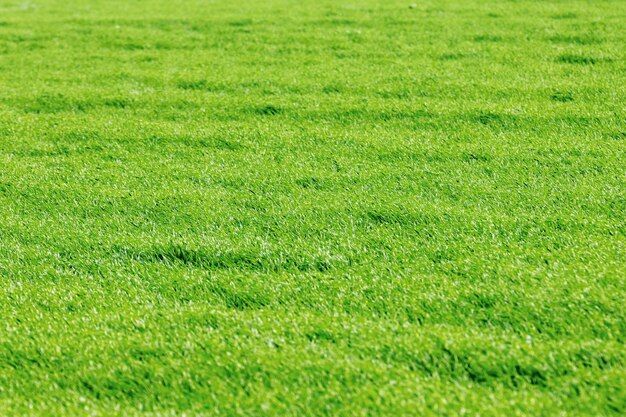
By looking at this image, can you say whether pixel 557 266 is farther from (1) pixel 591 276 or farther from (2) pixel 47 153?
(2) pixel 47 153

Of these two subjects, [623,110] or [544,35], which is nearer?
[623,110]

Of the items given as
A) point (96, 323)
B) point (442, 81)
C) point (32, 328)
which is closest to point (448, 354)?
point (96, 323)

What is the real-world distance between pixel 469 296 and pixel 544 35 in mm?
5548

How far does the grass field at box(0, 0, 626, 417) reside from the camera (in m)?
3.02

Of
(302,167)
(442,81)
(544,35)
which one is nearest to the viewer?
(302,167)

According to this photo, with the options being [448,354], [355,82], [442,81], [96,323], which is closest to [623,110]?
[442,81]

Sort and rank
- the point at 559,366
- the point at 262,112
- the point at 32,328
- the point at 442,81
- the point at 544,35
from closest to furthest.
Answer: the point at 559,366 → the point at 32,328 → the point at 262,112 → the point at 442,81 → the point at 544,35

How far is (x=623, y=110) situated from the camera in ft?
18.7

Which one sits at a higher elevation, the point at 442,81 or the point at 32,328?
the point at 442,81

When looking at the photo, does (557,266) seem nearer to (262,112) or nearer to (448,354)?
(448,354)

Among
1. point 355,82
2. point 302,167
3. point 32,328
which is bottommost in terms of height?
point 32,328

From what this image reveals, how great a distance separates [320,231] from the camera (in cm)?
420

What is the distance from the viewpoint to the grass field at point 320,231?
9.91ft

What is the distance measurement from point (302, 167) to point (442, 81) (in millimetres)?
2361
